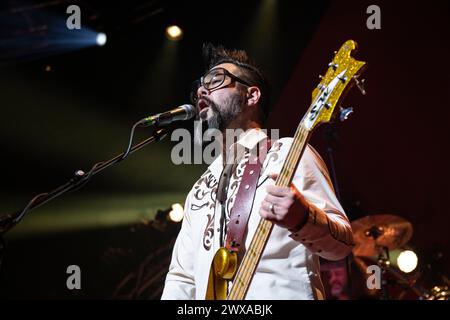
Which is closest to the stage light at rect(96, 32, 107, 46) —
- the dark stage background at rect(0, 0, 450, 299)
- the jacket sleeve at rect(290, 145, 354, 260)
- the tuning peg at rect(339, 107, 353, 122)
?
the dark stage background at rect(0, 0, 450, 299)

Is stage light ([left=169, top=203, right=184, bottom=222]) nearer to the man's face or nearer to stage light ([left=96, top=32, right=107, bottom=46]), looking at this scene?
stage light ([left=96, top=32, right=107, bottom=46])

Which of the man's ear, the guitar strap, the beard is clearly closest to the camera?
the guitar strap

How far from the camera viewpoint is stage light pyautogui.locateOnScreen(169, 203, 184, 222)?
245 inches

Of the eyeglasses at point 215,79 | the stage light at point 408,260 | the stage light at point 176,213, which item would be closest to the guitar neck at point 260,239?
the eyeglasses at point 215,79

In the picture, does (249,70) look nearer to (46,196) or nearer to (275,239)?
(275,239)

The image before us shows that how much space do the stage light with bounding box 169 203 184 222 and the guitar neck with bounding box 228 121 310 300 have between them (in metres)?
4.17

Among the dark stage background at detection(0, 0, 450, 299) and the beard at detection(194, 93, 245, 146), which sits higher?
the dark stage background at detection(0, 0, 450, 299)

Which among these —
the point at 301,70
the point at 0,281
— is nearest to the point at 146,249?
Answer: the point at 0,281

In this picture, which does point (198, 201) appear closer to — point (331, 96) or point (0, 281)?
point (331, 96)

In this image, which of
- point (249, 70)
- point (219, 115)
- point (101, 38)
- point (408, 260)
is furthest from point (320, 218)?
point (101, 38)

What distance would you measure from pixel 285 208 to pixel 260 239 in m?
0.27

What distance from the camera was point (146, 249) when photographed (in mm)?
6516
